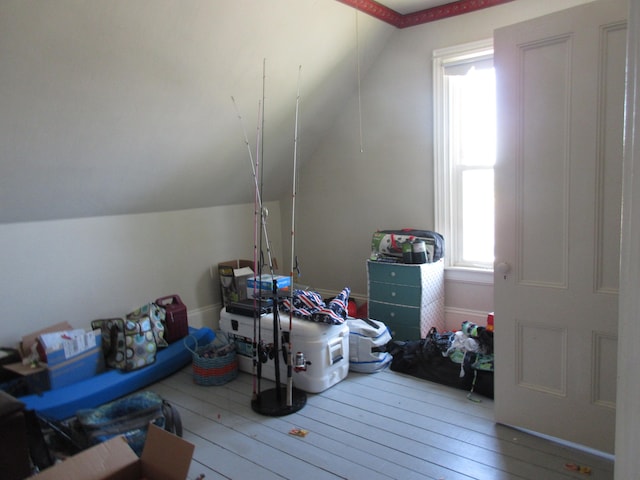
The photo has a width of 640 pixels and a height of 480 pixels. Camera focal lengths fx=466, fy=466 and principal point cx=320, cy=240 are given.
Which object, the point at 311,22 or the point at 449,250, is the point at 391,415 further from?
the point at 311,22

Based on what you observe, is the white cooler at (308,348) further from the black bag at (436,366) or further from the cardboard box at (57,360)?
the cardboard box at (57,360)

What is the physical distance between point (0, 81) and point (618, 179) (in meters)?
2.82

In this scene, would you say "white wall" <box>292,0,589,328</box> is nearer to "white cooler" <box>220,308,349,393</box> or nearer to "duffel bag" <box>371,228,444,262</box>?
"duffel bag" <box>371,228,444,262</box>

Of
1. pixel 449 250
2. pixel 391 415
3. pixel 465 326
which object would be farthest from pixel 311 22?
pixel 391 415

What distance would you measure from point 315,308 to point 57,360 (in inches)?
61.4

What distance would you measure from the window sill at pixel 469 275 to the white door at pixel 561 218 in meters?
1.30

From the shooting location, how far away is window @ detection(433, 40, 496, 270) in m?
3.63

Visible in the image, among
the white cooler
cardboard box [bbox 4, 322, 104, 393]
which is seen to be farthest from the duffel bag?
cardboard box [bbox 4, 322, 104, 393]

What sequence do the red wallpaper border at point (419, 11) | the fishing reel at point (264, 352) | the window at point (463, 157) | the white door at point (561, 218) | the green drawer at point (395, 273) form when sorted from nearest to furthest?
1. the white door at point (561, 218)
2. the fishing reel at point (264, 352)
3. the red wallpaper border at point (419, 11)
4. the green drawer at point (395, 273)
5. the window at point (463, 157)

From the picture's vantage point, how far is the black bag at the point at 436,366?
2.84m

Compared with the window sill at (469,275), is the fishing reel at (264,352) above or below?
below

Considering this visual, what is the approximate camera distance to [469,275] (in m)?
3.72

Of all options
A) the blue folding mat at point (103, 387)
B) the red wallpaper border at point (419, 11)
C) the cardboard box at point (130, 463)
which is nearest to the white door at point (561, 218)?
the red wallpaper border at point (419, 11)

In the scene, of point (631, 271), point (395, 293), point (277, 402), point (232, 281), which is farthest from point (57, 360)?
point (631, 271)
